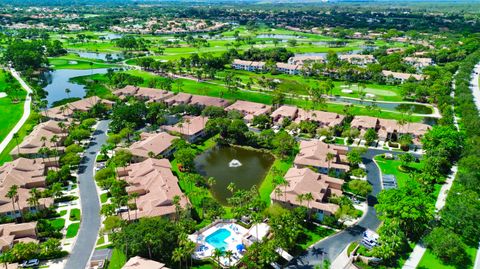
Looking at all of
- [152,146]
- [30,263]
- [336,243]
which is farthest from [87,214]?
[336,243]

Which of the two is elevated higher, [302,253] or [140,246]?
[140,246]

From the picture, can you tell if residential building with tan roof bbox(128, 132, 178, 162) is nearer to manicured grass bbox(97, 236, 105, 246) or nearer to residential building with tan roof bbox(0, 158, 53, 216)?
residential building with tan roof bbox(0, 158, 53, 216)

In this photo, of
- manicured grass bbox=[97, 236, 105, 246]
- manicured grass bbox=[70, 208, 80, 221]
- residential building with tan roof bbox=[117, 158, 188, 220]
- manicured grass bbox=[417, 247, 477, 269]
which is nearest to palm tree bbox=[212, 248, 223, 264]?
residential building with tan roof bbox=[117, 158, 188, 220]

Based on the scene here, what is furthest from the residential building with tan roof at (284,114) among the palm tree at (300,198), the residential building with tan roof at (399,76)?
the residential building with tan roof at (399,76)

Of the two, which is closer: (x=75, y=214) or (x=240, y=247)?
(x=240, y=247)

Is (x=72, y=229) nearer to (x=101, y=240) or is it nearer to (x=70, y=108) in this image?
(x=101, y=240)

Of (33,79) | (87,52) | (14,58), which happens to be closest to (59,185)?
(33,79)

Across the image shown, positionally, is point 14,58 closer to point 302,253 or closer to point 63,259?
point 63,259
